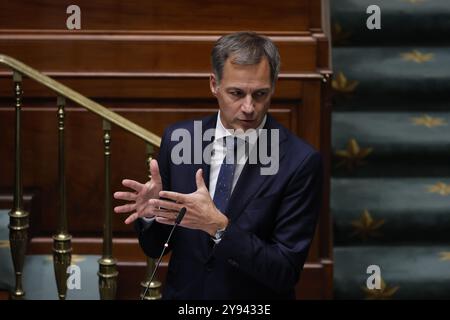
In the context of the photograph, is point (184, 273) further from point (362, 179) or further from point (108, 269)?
point (362, 179)

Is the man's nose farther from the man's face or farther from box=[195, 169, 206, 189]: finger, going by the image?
box=[195, 169, 206, 189]: finger

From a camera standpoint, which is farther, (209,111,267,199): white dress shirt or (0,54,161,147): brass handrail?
(0,54,161,147): brass handrail

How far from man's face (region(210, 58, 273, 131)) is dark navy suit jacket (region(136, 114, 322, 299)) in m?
0.09

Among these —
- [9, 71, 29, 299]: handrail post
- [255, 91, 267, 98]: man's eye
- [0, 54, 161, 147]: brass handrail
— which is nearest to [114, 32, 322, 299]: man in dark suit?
[255, 91, 267, 98]: man's eye

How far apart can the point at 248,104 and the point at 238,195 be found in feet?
0.84

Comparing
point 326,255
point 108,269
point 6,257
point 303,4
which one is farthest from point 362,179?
point 6,257

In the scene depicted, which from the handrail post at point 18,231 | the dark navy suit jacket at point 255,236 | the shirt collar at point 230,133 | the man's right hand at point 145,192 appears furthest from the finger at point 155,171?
the handrail post at point 18,231

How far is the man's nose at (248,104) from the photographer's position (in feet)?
8.69

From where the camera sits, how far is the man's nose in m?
2.65

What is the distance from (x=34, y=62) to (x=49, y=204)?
681 mm

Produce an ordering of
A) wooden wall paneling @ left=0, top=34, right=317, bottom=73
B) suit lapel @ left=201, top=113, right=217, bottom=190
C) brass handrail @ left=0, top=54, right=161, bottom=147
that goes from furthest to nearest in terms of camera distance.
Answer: wooden wall paneling @ left=0, top=34, right=317, bottom=73, brass handrail @ left=0, top=54, right=161, bottom=147, suit lapel @ left=201, top=113, right=217, bottom=190

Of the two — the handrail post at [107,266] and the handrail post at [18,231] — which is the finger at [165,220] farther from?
the handrail post at [18,231]

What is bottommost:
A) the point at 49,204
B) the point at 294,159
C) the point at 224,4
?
the point at 49,204
